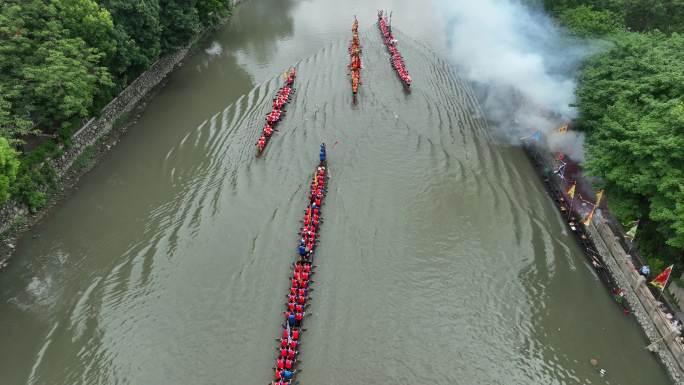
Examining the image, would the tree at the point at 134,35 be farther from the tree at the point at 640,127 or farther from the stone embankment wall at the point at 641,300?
the stone embankment wall at the point at 641,300

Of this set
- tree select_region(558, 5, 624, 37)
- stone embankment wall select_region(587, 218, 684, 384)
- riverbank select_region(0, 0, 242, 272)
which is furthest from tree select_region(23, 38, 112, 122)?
tree select_region(558, 5, 624, 37)

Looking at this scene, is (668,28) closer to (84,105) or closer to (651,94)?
(651,94)

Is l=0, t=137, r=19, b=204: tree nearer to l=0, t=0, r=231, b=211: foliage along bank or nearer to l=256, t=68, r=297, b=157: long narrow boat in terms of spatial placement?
l=0, t=0, r=231, b=211: foliage along bank

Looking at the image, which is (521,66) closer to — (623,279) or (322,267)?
(623,279)

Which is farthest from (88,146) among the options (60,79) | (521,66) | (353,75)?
(521,66)

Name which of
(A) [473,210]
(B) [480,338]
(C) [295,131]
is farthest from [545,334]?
(C) [295,131]

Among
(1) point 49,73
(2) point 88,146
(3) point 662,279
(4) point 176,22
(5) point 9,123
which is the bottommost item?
(3) point 662,279

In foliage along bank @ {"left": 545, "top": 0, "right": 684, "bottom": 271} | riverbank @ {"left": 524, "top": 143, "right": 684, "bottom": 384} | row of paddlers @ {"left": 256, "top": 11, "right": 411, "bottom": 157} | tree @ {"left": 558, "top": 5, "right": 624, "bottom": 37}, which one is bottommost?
riverbank @ {"left": 524, "top": 143, "right": 684, "bottom": 384}
